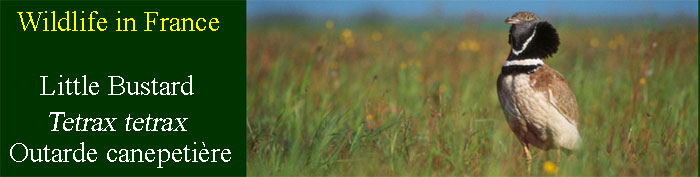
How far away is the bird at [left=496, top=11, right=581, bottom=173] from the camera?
4.11m

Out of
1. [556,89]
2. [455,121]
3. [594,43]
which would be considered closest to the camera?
[556,89]

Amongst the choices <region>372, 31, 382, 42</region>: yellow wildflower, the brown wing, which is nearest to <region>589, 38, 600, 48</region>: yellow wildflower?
<region>372, 31, 382, 42</region>: yellow wildflower

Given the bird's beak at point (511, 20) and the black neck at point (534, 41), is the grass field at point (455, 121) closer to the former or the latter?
the black neck at point (534, 41)

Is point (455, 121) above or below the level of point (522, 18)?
below

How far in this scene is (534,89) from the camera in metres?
4.14

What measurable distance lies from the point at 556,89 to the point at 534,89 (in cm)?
17

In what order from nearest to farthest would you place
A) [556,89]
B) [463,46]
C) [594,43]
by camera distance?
[556,89] < [463,46] < [594,43]

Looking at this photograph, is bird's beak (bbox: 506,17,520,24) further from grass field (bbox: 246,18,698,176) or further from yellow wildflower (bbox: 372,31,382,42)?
yellow wildflower (bbox: 372,31,382,42)

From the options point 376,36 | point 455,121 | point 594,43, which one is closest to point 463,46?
point 594,43

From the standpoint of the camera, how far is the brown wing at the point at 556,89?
418cm

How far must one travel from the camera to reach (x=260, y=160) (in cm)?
437

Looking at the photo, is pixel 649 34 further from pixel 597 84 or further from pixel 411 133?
pixel 411 133

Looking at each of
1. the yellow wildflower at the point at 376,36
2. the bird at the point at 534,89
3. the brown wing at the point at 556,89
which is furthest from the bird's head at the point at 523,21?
the yellow wildflower at the point at 376,36

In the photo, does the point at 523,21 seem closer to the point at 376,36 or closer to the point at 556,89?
the point at 556,89
